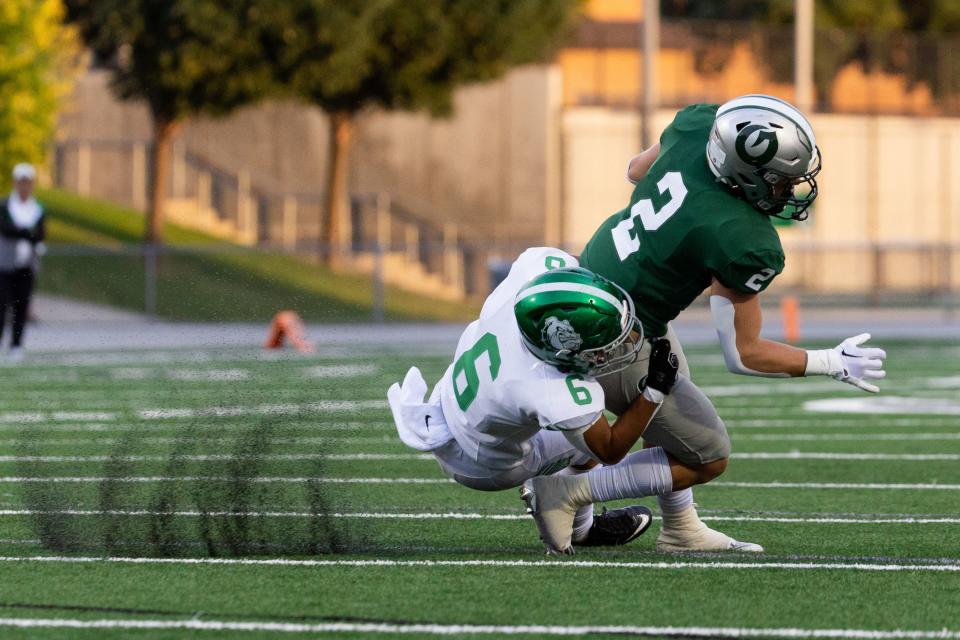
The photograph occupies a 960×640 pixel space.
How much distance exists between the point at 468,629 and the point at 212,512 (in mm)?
1578

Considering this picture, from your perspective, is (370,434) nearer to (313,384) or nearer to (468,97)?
A: (313,384)

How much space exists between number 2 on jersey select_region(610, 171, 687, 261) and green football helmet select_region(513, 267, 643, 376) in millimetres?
326

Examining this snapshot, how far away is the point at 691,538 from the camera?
608 centimetres

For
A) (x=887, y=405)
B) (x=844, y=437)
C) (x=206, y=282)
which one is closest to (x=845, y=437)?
(x=844, y=437)

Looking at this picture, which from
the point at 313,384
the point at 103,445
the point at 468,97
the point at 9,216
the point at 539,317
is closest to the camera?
the point at 539,317

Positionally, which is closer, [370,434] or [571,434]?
[571,434]

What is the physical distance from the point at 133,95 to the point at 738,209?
22348 mm

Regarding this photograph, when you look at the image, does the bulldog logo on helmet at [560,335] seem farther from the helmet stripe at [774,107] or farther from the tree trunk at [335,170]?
the tree trunk at [335,170]

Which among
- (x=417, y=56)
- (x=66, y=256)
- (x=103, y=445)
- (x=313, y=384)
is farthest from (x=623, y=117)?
(x=313, y=384)

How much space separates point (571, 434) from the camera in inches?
215

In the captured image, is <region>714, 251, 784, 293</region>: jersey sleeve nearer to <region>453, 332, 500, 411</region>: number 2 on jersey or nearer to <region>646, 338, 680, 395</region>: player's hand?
<region>646, 338, 680, 395</region>: player's hand

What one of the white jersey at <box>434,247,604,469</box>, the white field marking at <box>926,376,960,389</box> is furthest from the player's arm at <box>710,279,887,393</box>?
the white field marking at <box>926,376,960,389</box>

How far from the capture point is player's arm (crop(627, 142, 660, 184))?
6.26 m

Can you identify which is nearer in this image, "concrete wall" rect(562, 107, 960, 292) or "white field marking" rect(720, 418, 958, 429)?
"white field marking" rect(720, 418, 958, 429)
